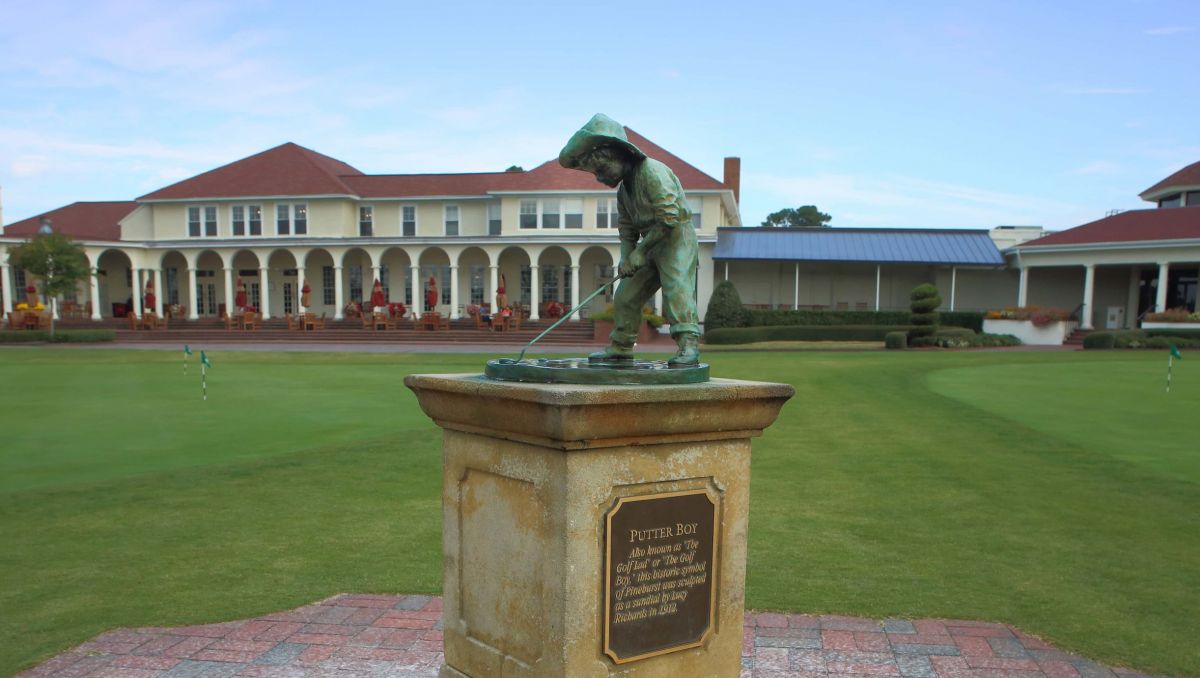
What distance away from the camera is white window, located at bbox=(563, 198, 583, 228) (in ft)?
130

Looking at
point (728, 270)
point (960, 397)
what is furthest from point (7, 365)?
point (728, 270)

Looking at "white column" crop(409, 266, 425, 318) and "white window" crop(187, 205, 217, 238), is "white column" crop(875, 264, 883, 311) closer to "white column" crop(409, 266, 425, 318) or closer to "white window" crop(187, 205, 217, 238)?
"white column" crop(409, 266, 425, 318)

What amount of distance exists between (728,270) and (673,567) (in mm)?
37686

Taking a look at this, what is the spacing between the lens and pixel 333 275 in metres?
44.2

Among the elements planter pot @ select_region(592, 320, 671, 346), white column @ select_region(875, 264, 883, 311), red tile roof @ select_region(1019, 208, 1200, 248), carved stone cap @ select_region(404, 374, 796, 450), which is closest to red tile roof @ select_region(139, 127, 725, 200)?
planter pot @ select_region(592, 320, 671, 346)

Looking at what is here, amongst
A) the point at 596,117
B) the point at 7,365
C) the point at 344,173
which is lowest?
the point at 7,365

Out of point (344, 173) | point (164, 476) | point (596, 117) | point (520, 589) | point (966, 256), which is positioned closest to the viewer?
point (520, 589)

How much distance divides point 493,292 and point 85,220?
26804 millimetres

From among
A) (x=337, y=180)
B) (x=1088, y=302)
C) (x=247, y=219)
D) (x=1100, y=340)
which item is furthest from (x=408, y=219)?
(x=1088, y=302)

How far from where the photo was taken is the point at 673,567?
358 centimetres

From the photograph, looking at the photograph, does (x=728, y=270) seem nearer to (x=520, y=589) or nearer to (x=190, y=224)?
(x=190, y=224)

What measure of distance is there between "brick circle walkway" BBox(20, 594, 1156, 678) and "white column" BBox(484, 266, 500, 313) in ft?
111

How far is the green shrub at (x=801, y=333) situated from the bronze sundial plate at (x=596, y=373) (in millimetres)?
28888

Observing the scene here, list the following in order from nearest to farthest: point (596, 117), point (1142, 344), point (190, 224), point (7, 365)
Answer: point (596, 117), point (7, 365), point (1142, 344), point (190, 224)
